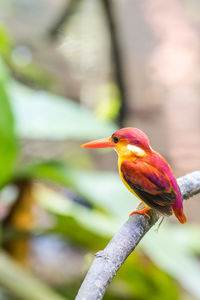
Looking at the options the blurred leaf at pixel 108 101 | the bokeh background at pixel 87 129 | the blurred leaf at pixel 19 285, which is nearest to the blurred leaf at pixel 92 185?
the bokeh background at pixel 87 129

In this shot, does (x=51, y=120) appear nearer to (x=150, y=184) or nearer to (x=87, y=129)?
(x=87, y=129)

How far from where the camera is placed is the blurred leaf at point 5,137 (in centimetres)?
112

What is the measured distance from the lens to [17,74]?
119 inches

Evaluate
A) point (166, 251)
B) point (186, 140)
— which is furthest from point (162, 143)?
point (166, 251)

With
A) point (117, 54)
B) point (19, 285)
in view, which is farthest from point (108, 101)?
point (19, 285)

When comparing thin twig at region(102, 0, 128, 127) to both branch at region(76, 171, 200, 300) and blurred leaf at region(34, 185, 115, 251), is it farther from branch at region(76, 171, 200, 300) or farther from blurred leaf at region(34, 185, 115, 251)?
branch at region(76, 171, 200, 300)

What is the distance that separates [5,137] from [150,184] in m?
0.97

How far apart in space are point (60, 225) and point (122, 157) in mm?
1159

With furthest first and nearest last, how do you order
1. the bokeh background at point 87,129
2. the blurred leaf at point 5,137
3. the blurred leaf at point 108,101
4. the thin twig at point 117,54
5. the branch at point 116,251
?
1. the blurred leaf at point 108,101
2. the thin twig at point 117,54
3. the bokeh background at point 87,129
4. the blurred leaf at point 5,137
5. the branch at point 116,251

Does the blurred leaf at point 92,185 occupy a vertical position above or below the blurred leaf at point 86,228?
above

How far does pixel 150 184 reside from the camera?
0.76 feet

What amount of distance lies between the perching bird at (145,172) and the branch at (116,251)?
19 mm

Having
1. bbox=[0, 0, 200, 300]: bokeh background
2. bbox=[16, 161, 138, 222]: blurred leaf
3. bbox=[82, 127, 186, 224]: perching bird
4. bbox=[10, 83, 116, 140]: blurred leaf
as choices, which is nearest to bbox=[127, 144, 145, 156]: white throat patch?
bbox=[82, 127, 186, 224]: perching bird

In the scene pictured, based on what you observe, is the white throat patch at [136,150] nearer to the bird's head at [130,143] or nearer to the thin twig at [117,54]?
the bird's head at [130,143]
